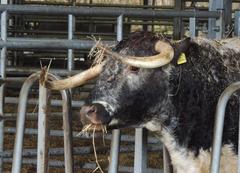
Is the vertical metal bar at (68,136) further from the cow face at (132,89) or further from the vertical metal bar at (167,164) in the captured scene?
the vertical metal bar at (167,164)

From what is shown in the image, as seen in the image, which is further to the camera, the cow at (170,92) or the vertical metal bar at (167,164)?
the vertical metal bar at (167,164)

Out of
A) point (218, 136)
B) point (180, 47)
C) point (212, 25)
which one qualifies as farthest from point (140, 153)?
point (212, 25)

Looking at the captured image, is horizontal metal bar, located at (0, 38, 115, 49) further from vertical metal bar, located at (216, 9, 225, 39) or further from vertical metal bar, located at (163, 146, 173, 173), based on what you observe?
vertical metal bar, located at (163, 146, 173, 173)

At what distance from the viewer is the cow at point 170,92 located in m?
3.90

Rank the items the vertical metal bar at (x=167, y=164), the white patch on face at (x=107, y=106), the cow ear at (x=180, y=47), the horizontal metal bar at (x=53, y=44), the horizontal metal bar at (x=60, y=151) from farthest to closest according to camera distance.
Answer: the horizontal metal bar at (x=60, y=151)
the horizontal metal bar at (x=53, y=44)
the vertical metal bar at (x=167, y=164)
the cow ear at (x=180, y=47)
the white patch on face at (x=107, y=106)

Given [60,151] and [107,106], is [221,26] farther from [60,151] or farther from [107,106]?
[107,106]

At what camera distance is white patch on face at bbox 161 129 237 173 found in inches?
165

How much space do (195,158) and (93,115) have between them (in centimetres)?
86

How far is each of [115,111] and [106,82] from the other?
0.20 meters

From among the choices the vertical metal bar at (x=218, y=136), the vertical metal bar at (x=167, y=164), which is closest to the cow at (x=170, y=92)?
the vertical metal bar at (x=167, y=164)

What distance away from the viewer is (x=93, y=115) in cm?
373

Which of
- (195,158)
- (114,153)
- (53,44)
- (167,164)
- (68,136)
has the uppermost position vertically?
(53,44)

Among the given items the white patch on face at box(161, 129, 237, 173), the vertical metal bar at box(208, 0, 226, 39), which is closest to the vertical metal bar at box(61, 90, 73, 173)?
the white patch on face at box(161, 129, 237, 173)

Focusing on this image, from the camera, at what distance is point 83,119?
376cm
